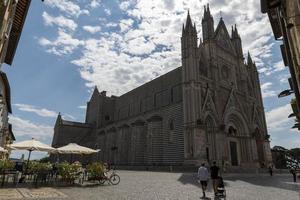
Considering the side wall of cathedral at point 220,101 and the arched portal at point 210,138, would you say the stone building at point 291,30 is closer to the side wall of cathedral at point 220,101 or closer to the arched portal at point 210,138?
the side wall of cathedral at point 220,101

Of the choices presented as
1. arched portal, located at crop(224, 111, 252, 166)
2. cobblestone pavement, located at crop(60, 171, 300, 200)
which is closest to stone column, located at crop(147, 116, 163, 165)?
arched portal, located at crop(224, 111, 252, 166)

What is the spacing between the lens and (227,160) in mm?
32250

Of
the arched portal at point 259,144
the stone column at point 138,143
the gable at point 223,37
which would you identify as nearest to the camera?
the stone column at point 138,143

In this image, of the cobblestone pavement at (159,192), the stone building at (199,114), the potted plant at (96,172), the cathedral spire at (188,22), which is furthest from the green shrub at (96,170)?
the cathedral spire at (188,22)

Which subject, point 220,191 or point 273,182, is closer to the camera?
point 220,191

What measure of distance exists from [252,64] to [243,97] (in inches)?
370

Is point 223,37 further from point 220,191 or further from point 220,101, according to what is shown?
point 220,191

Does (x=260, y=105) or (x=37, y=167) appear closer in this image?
(x=37, y=167)

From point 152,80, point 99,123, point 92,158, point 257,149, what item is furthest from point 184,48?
point 92,158

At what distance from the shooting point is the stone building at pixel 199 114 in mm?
30906

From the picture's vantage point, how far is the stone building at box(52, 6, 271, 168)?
3091cm

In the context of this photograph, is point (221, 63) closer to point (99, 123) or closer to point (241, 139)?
point (241, 139)

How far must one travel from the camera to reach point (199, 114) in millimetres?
30328

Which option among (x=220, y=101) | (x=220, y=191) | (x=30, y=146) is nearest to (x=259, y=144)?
(x=220, y=101)
